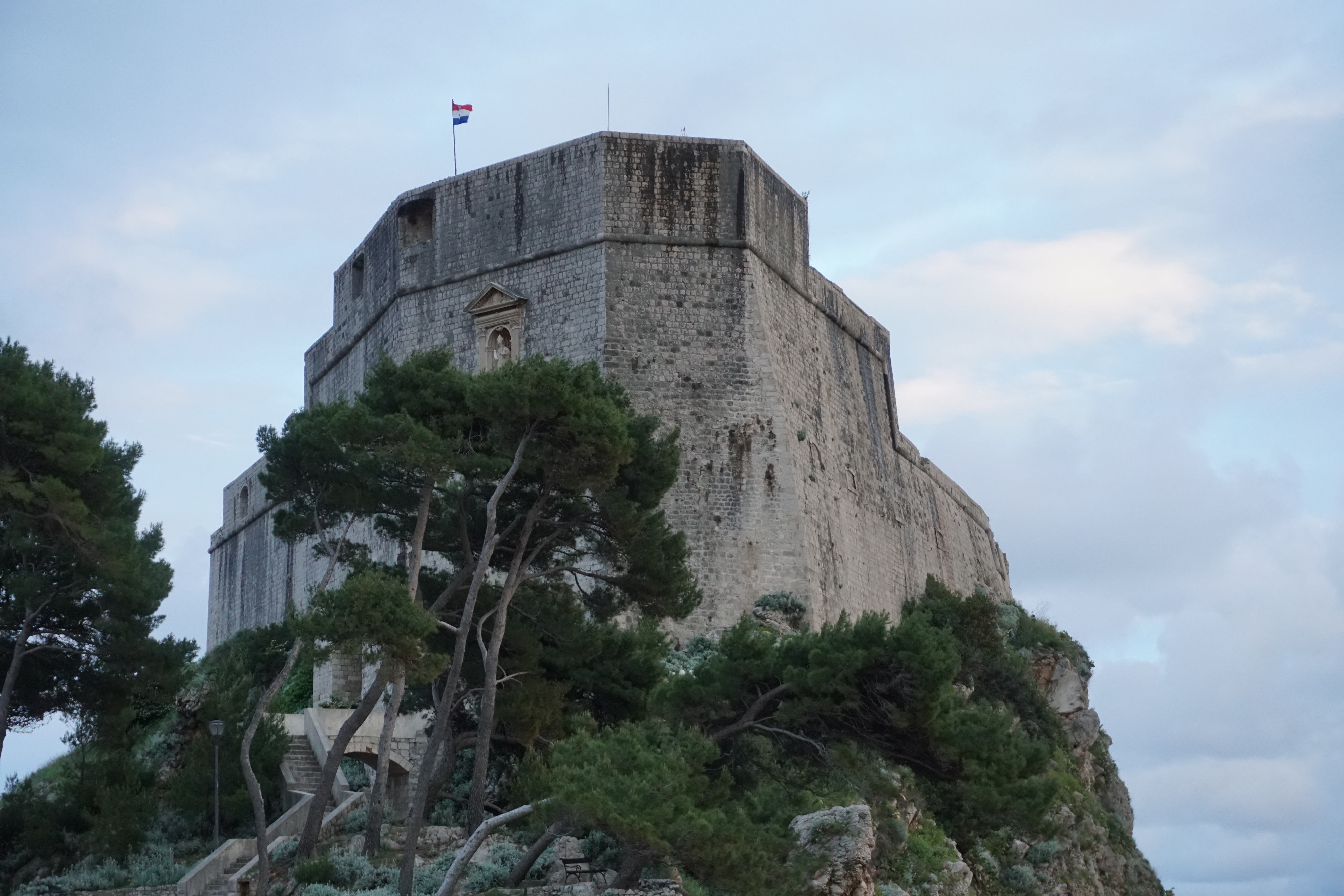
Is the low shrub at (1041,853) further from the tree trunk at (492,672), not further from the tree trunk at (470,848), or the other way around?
the tree trunk at (470,848)

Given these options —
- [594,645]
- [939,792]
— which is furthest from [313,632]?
[939,792]

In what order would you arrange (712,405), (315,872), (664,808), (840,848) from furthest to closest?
(712,405)
(840,848)
(315,872)
(664,808)

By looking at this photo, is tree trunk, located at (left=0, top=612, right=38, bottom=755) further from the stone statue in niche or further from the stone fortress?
the stone statue in niche

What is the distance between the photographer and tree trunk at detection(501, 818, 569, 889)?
15047 mm

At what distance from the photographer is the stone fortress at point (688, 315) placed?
24.7m

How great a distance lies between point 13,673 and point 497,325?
9.58 metres

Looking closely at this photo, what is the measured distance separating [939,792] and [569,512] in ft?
18.1

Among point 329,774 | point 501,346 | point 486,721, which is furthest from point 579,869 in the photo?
point 501,346

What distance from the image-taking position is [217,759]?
19.7 meters

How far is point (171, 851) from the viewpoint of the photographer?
65.6 feet

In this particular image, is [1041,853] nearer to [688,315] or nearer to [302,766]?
[688,315]

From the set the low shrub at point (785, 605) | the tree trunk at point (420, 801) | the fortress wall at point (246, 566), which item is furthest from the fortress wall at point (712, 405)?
the fortress wall at point (246, 566)

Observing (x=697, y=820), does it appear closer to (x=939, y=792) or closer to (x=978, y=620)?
(x=939, y=792)

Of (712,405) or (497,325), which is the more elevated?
(497,325)
